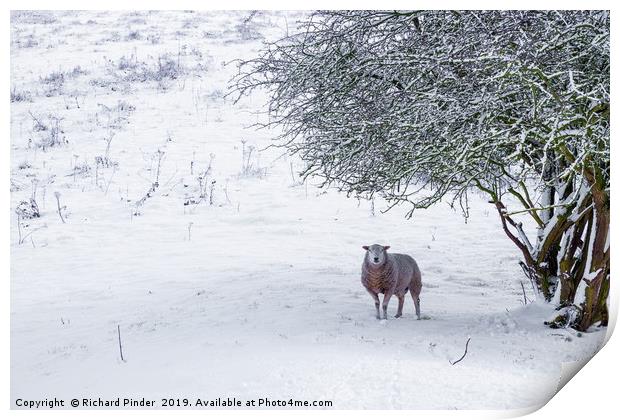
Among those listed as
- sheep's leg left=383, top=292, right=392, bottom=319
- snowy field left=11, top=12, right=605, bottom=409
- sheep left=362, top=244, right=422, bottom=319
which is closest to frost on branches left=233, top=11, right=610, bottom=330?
snowy field left=11, top=12, right=605, bottom=409

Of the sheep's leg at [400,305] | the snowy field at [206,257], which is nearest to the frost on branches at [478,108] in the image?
the snowy field at [206,257]

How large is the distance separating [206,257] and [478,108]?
3.30 meters

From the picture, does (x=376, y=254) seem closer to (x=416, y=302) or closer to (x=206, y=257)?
(x=416, y=302)

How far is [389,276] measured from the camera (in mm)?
6164

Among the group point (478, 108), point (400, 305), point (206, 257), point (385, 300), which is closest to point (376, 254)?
point (385, 300)

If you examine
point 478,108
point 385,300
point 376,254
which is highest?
point 478,108

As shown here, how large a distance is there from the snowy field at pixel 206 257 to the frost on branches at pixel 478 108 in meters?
0.46

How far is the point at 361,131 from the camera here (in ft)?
19.5

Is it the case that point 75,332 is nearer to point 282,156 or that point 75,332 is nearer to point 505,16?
point 282,156

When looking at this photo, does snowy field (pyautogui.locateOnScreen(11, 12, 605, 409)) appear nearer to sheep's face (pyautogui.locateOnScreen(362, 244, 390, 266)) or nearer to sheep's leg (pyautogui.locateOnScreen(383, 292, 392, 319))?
sheep's leg (pyautogui.locateOnScreen(383, 292, 392, 319))

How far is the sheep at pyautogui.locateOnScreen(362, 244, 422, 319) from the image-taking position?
6047 millimetres

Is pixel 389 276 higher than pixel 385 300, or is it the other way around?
pixel 389 276

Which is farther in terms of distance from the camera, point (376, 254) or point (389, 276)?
point (389, 276)

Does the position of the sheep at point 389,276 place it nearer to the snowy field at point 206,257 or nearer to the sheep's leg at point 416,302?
the sheep's leg at point 416,302
